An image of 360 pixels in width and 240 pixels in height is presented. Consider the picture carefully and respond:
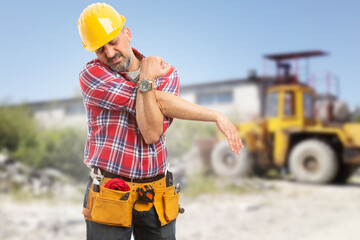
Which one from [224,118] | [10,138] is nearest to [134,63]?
[224,118]

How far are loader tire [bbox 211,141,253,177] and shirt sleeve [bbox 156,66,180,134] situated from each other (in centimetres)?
684

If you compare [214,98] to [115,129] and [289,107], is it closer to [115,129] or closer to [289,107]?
[289,107]

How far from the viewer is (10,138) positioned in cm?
893

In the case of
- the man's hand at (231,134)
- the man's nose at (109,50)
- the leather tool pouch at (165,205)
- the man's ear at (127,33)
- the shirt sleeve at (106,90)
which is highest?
the man's ear at (127,33)

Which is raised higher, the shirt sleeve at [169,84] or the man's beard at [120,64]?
the man's beard at [120,64]

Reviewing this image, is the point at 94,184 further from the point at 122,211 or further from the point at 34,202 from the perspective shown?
the point at 34,202

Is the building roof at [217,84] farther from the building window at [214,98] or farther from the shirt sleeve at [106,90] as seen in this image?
the shirt sleeve at [106,90]

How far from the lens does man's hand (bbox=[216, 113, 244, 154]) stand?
1550 millimetres

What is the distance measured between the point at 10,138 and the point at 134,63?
7.99 meters

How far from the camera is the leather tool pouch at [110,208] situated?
1626mm

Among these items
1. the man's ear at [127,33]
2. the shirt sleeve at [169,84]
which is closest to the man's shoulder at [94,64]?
the man's ear at [127,33]

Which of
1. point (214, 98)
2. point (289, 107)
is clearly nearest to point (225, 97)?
point (214, 98)

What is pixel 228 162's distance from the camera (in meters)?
8.60

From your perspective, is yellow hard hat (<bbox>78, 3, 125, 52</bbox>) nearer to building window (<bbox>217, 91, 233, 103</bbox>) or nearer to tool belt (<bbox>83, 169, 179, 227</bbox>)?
tool belt (<bbox>83, 169, 179, 227</bbox>)
